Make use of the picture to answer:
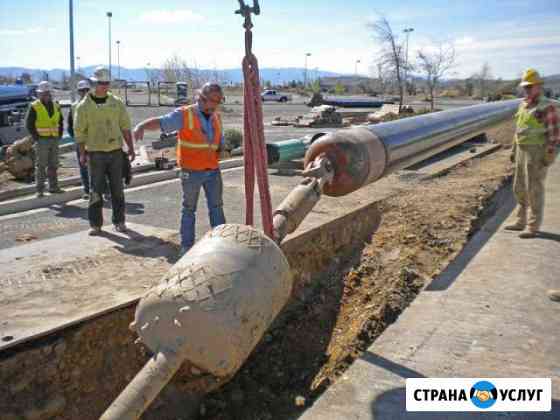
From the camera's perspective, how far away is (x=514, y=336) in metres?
3.84

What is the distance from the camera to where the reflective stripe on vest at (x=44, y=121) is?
318 inches

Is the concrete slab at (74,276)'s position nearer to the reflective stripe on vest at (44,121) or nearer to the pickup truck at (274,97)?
the reflective stripe on vest at (44,121)

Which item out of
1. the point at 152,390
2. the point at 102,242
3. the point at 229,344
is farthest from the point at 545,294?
the point at 102,242

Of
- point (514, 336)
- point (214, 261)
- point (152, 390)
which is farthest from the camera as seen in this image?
point (514, 336)

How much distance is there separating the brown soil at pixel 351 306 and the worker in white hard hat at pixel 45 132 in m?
4.74

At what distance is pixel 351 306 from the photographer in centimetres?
550

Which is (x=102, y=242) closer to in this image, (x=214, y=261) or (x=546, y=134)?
(x=214, y=261)

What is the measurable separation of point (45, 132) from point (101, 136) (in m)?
3.14

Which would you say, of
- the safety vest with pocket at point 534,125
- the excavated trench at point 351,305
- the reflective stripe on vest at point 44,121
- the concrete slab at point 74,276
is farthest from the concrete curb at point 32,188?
the safety vest with pocket at point 534,125

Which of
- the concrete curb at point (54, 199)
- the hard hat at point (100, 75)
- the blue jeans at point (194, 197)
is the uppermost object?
the hard hat at point (100, 75)

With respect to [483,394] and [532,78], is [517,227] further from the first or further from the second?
[483,394]

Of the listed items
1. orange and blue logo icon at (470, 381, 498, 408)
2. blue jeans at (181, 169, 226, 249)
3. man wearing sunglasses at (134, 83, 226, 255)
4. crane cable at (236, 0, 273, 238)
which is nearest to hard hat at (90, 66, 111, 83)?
man wearing sunglasses at (134, 83, 226, 255)

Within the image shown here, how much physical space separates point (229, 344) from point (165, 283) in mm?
409

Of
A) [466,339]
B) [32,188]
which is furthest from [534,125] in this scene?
[32,188]
